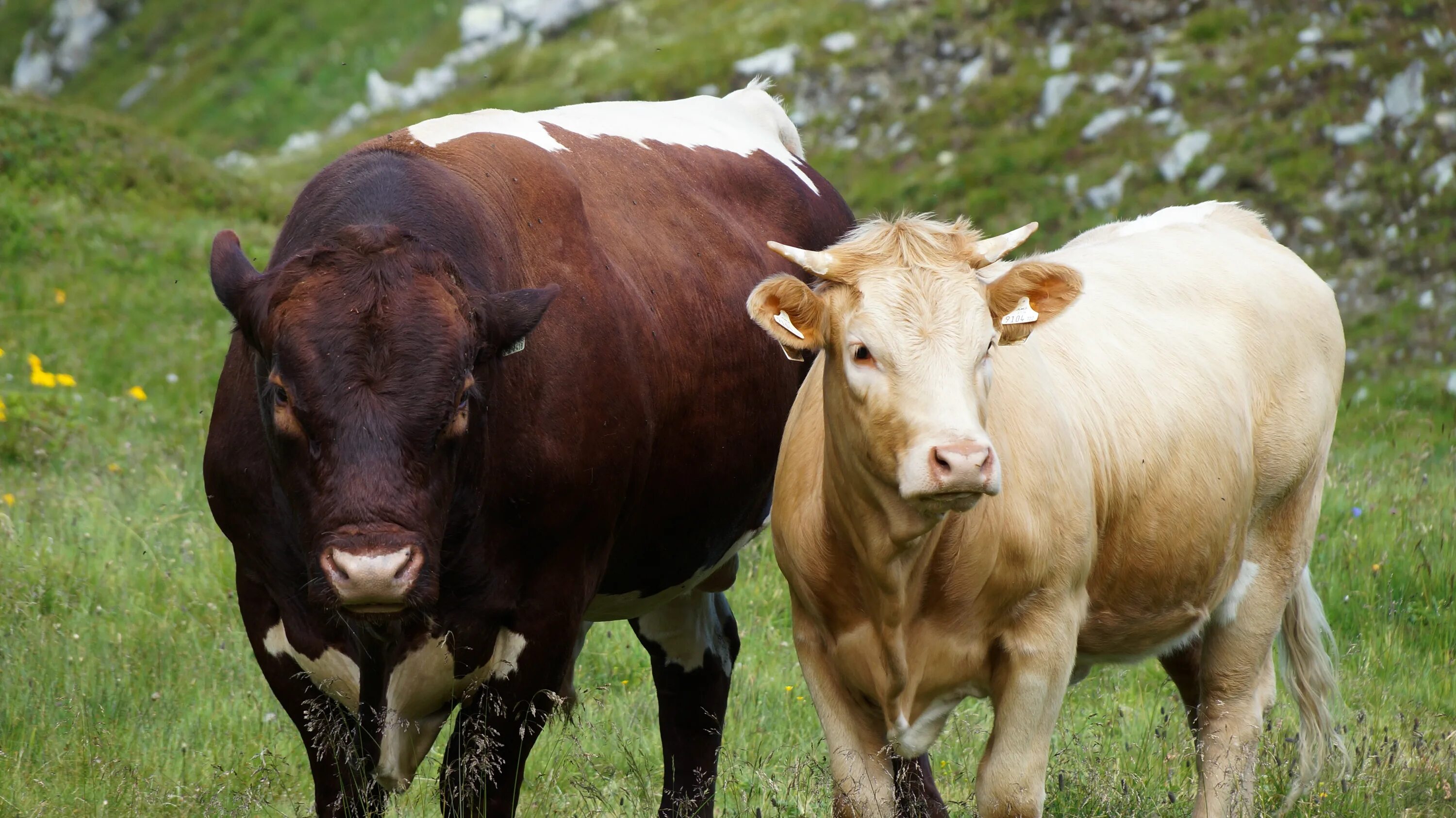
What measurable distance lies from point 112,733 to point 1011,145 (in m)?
14.5

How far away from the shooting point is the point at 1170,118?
17.0 meters

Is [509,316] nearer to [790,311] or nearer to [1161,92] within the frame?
[790,311]

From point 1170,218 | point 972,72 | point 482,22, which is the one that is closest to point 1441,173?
point 972,72

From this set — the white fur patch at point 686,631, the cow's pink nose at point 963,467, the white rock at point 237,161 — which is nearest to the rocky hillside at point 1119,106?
the white rock at point 237,161

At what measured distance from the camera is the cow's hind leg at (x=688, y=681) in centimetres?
604

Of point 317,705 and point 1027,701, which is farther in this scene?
point 317,705

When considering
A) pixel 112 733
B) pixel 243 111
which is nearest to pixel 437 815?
pixel 112 733

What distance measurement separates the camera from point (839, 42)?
24125 mm

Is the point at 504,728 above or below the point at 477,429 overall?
below

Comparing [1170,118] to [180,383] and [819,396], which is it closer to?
→ [180,383]

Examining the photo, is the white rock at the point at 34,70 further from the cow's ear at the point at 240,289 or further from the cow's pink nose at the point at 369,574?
the cow's pink nose at the point at 369,574

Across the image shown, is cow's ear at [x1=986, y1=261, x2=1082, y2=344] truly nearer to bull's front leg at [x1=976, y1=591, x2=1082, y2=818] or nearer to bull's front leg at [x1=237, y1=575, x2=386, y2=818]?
bull's front leg at [x1=976, y1=591, x2=1082, y2=818]

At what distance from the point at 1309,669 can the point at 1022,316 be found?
2.35 metres

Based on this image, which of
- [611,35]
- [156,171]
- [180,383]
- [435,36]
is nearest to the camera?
[180,383]
